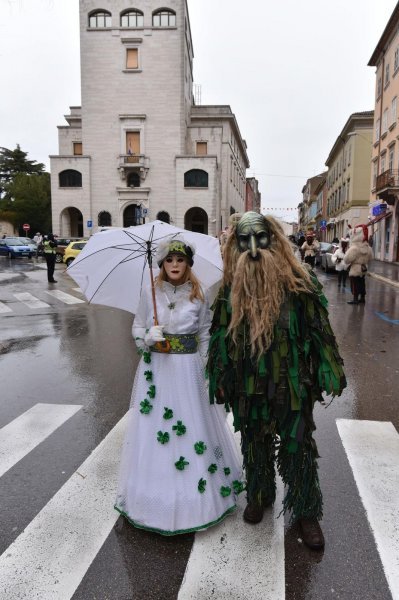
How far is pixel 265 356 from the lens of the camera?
2.61 m

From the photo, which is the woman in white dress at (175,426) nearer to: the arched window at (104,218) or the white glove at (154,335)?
the white glove at (154,335)

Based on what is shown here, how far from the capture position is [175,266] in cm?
293

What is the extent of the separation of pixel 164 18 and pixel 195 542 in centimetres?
4694

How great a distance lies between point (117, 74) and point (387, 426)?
43797 mm

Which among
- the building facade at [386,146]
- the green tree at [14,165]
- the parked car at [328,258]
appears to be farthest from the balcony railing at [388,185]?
the green tree at [14,165]

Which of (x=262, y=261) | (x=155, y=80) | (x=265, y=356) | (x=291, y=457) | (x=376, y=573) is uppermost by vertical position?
(x=155, y=80)

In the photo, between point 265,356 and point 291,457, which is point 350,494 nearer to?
point 291,457

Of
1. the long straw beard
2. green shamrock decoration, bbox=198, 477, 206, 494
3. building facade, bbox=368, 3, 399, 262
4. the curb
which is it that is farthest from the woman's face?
building facade, bbox=368, 3, 399, 262

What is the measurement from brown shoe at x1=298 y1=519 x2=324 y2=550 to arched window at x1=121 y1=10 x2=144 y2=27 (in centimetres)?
4686

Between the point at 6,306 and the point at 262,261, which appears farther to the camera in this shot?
the point at 6,306

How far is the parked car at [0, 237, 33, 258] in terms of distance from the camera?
34.7 metres

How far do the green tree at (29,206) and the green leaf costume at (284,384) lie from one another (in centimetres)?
5901

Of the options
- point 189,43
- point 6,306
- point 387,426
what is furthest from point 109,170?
point 387,426

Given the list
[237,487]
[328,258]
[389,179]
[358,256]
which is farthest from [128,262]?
[389,179]
